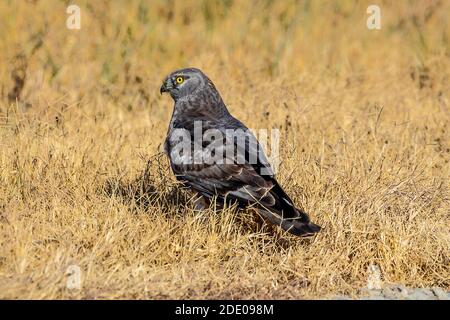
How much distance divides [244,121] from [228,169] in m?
2.55

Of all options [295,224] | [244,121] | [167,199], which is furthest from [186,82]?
[244,121]

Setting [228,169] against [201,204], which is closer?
[228,169]

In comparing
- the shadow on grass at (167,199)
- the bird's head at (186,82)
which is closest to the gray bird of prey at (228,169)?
the shadow on grass at (167,199)

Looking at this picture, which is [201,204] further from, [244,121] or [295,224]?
[244,121]

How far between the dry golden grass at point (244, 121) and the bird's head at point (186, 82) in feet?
2.03

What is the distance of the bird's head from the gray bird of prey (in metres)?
0.33

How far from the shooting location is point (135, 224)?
6055 mm

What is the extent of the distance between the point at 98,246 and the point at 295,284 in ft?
4.27

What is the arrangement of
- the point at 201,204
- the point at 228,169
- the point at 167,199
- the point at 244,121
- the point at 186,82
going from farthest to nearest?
1. the point at 244,121
2. the point at 186,82
3. the point at 167,199
4. the point at 201,204
5. the point at 228,169

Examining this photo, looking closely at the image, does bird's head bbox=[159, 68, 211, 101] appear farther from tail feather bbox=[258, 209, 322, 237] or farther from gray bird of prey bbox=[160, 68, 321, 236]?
tail feather bbox=[258, 209, 322, 237]

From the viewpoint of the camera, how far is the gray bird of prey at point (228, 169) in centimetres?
611

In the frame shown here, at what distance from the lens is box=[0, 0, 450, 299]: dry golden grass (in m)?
5.82

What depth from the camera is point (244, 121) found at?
868cm

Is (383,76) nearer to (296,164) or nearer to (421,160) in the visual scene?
(421,160)
